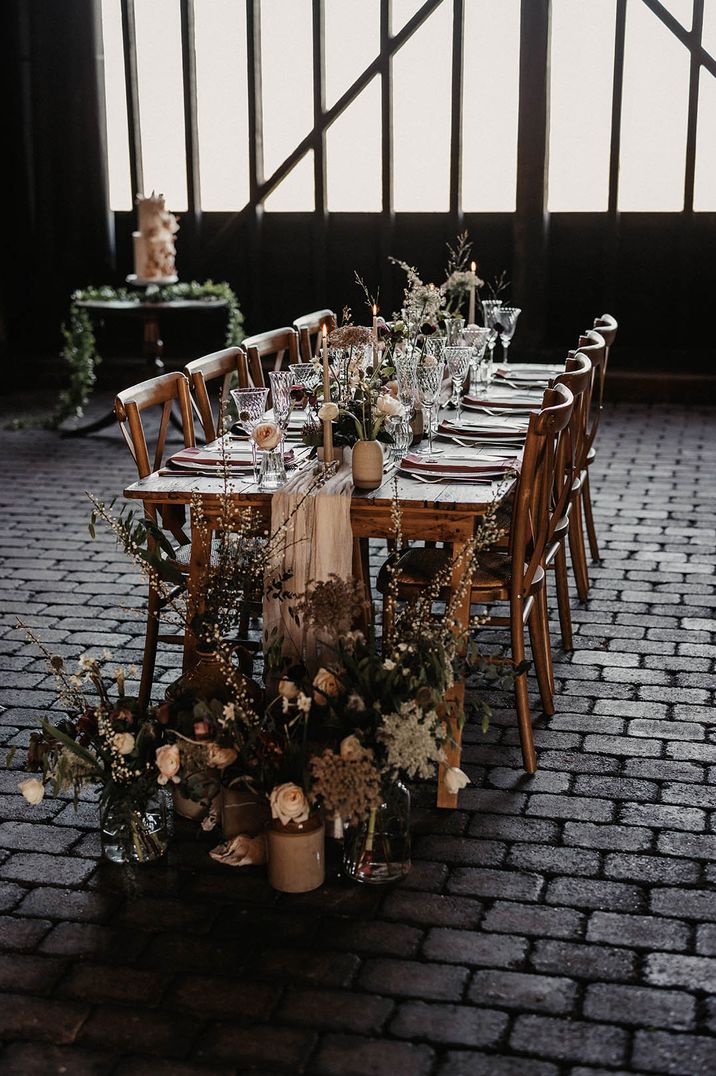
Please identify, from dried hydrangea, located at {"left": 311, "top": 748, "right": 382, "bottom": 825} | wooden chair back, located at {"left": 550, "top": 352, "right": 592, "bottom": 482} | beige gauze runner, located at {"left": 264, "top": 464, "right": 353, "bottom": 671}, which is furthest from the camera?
wooden chair back, located at {"left": 550, "top": 352, "right": 592, "bottom": 482}

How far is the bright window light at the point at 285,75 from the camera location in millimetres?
9891

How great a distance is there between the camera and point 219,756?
3.08 m

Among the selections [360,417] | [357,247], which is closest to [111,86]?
[357,247]

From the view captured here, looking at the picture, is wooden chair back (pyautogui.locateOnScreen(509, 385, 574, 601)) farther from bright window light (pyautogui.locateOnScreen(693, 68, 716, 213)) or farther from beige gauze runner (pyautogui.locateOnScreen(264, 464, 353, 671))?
bright window light (pyautogui.locateOnScreen(693, 68, 716, 213))

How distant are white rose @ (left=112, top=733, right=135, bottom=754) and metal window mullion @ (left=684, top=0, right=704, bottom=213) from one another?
7.74 metres

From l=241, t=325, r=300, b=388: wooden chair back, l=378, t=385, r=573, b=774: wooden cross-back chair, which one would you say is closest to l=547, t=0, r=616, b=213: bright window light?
l=241, t=325, r=300, b=388: wooden chair back

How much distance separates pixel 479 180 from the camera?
32.6 ft

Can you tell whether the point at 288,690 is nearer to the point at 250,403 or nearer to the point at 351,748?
the point at 351,748

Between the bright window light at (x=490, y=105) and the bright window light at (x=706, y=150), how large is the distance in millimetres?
1410

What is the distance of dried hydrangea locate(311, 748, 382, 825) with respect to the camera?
114 inches

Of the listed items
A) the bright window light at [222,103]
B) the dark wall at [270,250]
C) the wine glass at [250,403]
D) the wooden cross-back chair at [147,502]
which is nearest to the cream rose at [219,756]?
the wooden cross-back chair at [147,502]

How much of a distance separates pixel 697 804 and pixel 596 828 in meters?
0.33

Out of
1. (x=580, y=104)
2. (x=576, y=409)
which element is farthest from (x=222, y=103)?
(x=576, y=409)

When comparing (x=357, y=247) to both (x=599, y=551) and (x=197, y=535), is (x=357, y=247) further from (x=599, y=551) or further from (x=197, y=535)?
(x=197, y=535)
